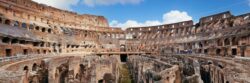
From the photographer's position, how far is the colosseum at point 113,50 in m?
15.9

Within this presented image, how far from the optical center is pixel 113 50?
174 feet

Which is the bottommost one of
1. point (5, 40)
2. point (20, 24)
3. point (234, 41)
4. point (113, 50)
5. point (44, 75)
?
point (44, 75)

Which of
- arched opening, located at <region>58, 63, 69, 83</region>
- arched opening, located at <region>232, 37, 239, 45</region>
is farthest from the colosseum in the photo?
arched opening, located at <region>232, 37, 239, 45</region>

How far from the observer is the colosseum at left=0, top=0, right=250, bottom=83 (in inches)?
624

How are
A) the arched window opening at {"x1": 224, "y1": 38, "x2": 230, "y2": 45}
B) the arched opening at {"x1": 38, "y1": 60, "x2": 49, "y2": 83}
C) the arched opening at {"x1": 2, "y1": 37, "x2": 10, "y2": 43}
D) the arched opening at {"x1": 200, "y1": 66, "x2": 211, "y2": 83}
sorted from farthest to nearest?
the arched window opening at {"x1": 224, "y1": 38, "x2": 230, "y2": 45} → the arched opening at {"x1": 2, "y1": 37, "x2": 10, "y2": 43} → the arched opening at {"x1": 200, "y1": 66, "x2": 211, "y2": 83} → the arched opening at {"x1": 38, "y1": 60, "x2": 49, "y2": 83}

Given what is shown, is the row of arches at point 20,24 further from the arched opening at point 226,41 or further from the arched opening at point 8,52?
the arched opening at point 226,41

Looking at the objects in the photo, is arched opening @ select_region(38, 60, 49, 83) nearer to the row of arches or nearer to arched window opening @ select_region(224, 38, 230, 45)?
the row of arches

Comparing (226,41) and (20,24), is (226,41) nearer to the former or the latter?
(226,41)

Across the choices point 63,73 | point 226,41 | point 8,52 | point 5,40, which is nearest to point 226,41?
point 226,41

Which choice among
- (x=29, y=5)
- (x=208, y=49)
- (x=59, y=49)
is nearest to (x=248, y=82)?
(x=208, y=49)

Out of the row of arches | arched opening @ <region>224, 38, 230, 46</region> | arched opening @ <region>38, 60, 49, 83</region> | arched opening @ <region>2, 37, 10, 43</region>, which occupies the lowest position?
arched opening @ <region>38, 60, 49, 83</region>

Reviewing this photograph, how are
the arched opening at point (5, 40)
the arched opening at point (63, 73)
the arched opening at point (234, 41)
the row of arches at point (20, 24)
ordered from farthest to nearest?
the arched opening at point (234, 41) < the row of arches at point (20, 24) < the arched opening at point (5, 40) < the arched opening at point (63, 73)

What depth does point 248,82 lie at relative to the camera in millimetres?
10695

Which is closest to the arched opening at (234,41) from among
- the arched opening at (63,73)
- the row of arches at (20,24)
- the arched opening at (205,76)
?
the arched opening at (205,76)
